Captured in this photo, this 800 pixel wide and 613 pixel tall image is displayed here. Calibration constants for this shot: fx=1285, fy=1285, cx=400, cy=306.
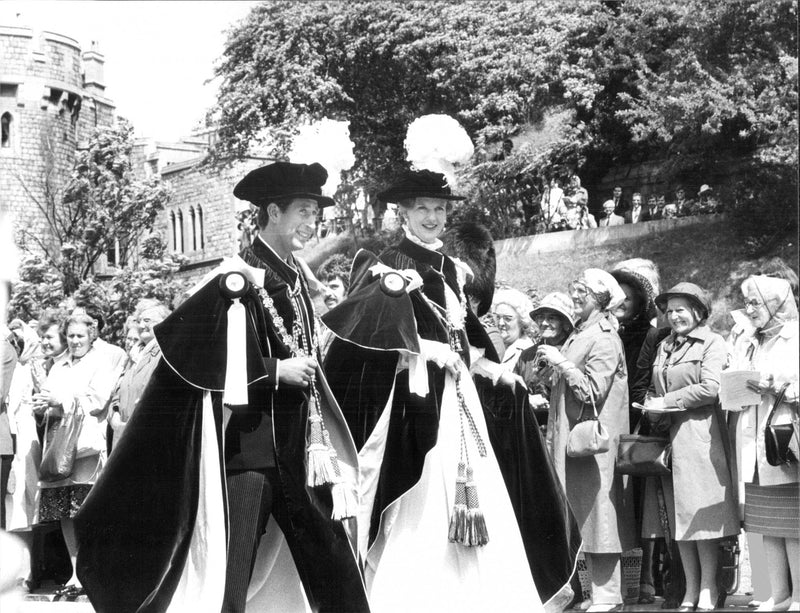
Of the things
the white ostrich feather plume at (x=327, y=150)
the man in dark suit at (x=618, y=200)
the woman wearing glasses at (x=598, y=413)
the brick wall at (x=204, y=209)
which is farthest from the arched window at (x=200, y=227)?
the man in dark suit at (x=618, y=200)

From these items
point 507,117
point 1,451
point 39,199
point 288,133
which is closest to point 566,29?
point 507,117

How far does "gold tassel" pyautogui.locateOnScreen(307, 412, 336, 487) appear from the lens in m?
5.02

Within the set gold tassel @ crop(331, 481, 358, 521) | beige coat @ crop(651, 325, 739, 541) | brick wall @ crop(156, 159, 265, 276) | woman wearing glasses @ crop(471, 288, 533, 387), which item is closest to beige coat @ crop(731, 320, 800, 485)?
beige coat @ crop(651, 325, 739, 541)

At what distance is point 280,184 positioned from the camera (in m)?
5.43

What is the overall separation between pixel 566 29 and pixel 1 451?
46.2 ft

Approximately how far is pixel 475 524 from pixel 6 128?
405 centimetres

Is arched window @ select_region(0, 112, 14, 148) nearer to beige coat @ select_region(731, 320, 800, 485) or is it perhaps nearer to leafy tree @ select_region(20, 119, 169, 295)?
leafy tree @ select_region(20, 119, 169, 295)

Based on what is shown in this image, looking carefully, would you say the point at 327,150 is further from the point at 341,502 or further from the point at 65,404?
the point at 65,404

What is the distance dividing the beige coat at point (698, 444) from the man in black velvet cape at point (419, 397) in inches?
29.2

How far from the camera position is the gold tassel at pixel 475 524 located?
18.0 ft

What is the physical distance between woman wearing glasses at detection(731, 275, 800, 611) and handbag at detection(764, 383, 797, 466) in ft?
0.11

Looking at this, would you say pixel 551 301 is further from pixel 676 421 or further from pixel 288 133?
pixel 288 133

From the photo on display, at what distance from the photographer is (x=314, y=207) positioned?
18.1ft

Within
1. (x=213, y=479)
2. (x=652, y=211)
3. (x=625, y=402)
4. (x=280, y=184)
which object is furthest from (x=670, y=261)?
(x=213, y=479)
